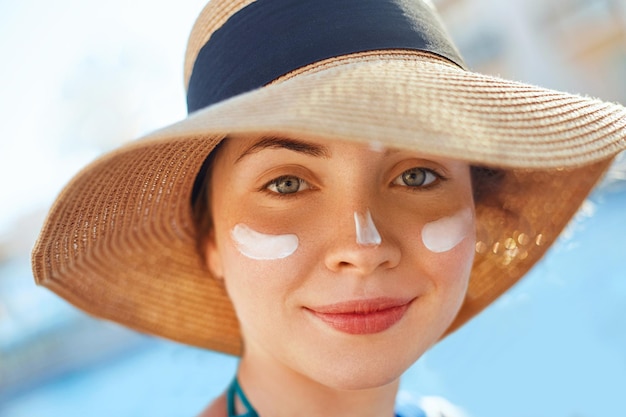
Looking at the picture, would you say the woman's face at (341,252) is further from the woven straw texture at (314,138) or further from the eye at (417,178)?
the woven straw texture at (314,138)

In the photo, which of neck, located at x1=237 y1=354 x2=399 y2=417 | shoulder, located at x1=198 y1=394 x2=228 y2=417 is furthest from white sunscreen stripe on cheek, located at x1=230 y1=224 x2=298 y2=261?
shoulder, located at x1=198 y1=394 x2=228 y2=417

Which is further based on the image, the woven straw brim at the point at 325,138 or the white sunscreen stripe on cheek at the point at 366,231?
the white sunscreen stripe on cheek at the point at 366,231

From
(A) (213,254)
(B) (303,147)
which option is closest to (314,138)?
(B) (303,147)

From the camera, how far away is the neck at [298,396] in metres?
1.19

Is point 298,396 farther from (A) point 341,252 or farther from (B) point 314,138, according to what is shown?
(B) point 314,138

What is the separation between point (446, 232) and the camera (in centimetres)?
103

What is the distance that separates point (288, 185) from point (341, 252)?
0.54ft

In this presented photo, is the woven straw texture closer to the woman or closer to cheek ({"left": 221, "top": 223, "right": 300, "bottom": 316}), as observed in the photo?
the woman

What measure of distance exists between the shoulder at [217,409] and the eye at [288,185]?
0.59m

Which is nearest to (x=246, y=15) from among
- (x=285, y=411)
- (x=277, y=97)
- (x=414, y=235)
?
(x=277, y=97)

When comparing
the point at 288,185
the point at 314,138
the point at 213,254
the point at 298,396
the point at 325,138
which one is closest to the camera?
the point at 325,138

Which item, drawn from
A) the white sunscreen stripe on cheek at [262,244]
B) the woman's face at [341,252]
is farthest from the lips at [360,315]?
the white sunscreen stripe on cheek at [262,244]

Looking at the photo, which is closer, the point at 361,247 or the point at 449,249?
the point at 361,247

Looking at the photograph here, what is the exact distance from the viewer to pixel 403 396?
1.68m
